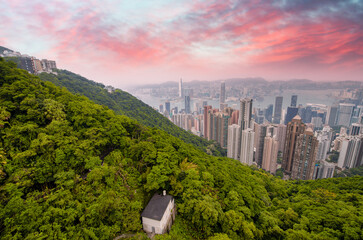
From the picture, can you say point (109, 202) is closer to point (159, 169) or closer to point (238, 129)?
point (159, 169)

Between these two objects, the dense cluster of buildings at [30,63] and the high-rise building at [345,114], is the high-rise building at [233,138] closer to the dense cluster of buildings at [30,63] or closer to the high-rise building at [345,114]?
the dense cluster of buildings at [30,63]

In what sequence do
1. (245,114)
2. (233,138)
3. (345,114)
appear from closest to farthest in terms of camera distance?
(233,138) → (245,114) → (345,114)

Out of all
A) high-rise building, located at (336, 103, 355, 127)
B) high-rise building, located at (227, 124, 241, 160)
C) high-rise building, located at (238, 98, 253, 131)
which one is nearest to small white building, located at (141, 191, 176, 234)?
high-rise building, located at (227, 124, 241, 160)

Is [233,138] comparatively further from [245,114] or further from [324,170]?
[324,170]

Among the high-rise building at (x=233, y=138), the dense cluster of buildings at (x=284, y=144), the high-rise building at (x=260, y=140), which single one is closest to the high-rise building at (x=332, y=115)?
the dense cluster of buildings at (x=284, y=144)

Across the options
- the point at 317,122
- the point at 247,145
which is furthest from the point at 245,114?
the point at 317,122

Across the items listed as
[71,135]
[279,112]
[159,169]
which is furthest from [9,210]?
[279,112]
